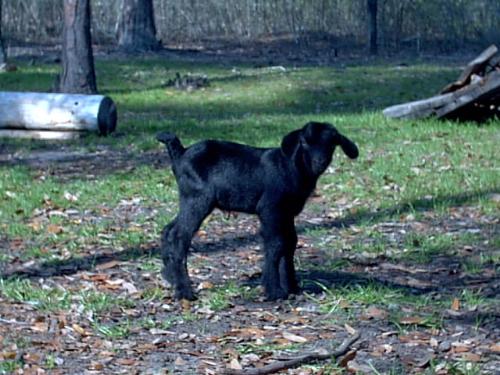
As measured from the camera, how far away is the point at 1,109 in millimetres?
15617

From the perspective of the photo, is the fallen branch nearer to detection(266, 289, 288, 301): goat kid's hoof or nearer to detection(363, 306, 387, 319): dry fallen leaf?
detection(363, 306, 387, 319): dry fallen leaf

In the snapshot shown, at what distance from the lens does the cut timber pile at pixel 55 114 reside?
50.8 ft

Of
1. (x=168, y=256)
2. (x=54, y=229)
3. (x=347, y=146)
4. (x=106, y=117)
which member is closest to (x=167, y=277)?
(x=168, y=256)

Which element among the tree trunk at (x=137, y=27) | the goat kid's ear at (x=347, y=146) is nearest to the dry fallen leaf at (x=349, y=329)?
the goat kid's ear at (x=347, y=146)

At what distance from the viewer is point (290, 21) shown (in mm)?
32656

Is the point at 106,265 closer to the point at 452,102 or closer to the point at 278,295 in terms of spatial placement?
the point at 278,295

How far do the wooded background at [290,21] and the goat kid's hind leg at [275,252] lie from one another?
23676 millimetres

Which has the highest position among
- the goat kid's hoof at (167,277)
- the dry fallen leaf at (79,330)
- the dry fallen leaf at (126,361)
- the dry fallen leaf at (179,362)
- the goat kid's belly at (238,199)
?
the goat kid's belly at (238,199)

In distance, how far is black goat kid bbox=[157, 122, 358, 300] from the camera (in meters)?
7.53

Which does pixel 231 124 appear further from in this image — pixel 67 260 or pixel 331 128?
pixel 331 128

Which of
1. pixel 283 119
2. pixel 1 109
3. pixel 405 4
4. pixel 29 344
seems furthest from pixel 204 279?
pixel 405 4

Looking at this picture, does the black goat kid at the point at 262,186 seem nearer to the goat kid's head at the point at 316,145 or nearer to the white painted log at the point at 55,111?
the goat kid's head at the point at 316,145

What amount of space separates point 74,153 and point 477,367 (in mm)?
9072

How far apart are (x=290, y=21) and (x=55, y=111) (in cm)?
1783
